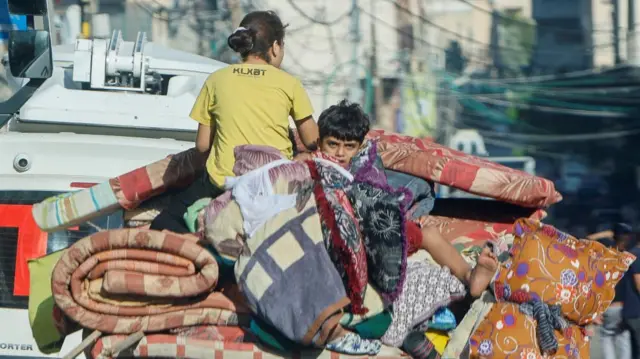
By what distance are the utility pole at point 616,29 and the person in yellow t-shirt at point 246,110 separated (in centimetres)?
1493

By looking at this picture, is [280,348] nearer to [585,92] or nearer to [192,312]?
[192,312]

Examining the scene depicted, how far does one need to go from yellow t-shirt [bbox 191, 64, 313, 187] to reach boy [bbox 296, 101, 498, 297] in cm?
17

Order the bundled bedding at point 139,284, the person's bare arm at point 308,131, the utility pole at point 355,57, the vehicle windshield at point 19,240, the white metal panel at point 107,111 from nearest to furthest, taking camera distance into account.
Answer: the bundled bedding at point 139,284
the person's bare arm at point 308,131
the vehicle windshield at point 19,240
the white metal panel at point 107,111
the utility pole at point 355,57

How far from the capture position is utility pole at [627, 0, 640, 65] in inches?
722

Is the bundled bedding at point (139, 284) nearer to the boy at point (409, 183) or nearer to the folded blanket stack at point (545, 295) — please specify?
the boy at point (409, 183)

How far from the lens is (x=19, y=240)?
5105 mm

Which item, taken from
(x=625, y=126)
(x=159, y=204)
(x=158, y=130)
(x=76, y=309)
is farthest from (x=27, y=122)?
(x=625, y=126)

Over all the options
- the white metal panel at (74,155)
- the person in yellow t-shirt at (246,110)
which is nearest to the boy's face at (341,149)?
the person in yellow t-shirt at (246,110)

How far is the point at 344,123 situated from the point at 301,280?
32.2 inches

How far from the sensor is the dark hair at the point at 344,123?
162 inches

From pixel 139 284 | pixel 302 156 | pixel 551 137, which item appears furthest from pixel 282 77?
pixel 551 137

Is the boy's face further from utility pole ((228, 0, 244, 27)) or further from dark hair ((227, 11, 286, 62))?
utility pole ((228, 0, 244, 27))

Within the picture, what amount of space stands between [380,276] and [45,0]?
3939 millimetres

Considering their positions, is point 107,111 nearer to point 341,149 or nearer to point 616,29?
point 341,149
